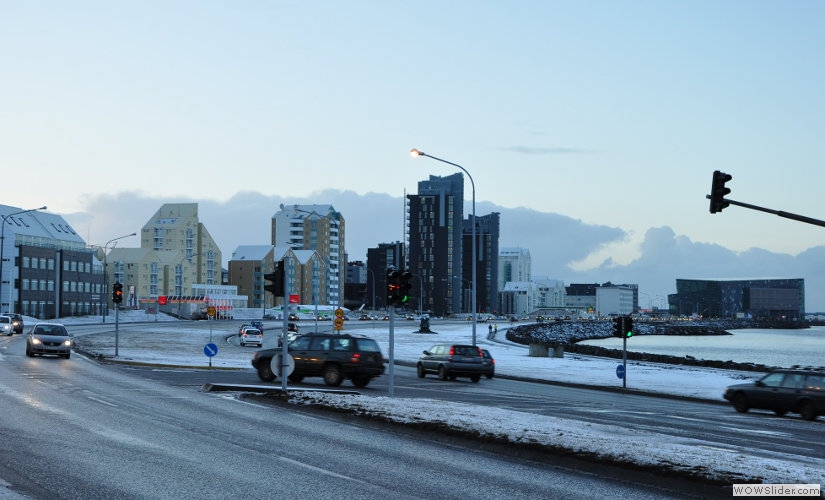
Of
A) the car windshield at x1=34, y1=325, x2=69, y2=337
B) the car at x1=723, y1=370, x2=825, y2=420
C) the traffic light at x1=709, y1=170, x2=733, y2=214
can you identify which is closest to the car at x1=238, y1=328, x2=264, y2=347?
the car windshield at x1=34, y1=325, x2=69, y2=337

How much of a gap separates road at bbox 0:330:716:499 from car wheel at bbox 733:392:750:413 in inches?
572

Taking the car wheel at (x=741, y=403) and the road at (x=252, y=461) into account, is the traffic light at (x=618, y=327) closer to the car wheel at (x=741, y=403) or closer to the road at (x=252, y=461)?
the car wheel at (x=741, y=403)

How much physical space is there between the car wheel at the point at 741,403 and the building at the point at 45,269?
103 metres

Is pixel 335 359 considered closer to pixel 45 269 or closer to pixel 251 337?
pixel 251 337

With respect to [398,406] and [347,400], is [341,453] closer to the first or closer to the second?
[398,406]

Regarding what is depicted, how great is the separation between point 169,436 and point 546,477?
6956mm

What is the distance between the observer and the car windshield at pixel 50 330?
45.2 m

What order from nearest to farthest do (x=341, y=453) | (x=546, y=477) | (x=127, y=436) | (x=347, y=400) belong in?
(x=546, y=477)
(x=341, y=453)
(x=127, y=436)
(x=347, y=400)

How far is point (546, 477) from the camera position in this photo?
12.5 m

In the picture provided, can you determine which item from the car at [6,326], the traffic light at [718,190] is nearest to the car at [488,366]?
the traffic light at [718,190]

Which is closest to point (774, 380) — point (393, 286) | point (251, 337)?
point (393, 286)

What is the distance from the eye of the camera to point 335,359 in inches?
1254

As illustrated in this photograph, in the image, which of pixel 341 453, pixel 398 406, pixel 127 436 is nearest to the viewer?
pixel 341 453

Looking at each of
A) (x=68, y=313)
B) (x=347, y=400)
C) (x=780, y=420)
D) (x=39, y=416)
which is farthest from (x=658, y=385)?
(x=68, y=313)
